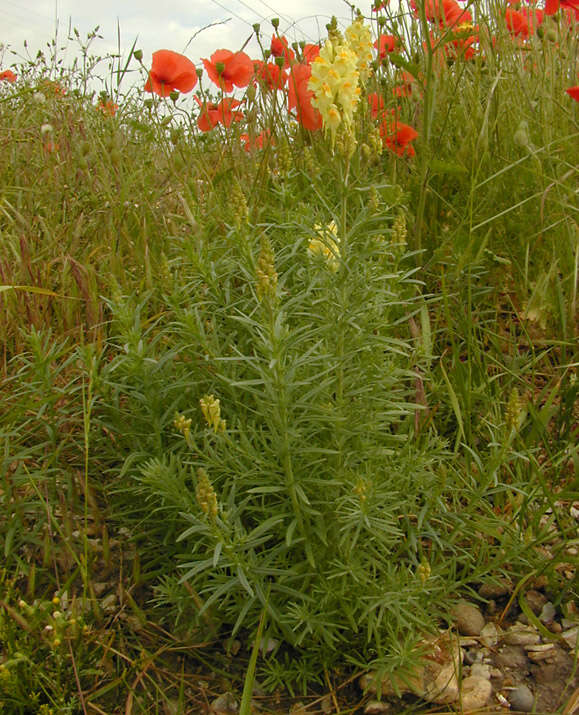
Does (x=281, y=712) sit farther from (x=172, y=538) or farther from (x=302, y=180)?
(x=302, y=180)

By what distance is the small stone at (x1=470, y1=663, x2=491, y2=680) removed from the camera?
57.1 inches

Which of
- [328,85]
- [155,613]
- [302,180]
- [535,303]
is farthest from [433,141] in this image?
[155,613]

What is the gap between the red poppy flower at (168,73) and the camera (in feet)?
9.43

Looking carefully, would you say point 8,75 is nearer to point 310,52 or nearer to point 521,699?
point 310,52

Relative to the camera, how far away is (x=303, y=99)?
234 centimetres

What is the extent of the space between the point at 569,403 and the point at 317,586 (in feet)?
3.02

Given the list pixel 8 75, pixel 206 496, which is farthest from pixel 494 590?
pixel 8 75

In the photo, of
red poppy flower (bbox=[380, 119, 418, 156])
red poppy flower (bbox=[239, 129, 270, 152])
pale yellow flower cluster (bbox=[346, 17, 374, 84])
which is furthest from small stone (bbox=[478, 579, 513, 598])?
red poppy flower (bbox=[239, 129, 270, 152])

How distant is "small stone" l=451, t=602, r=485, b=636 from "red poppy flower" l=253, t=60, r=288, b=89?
75.6 inches

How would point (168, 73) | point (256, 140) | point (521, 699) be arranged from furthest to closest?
point (168, 73), point (256, 140), point (521, 699)

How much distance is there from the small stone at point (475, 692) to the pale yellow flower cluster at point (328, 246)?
0.91 metres

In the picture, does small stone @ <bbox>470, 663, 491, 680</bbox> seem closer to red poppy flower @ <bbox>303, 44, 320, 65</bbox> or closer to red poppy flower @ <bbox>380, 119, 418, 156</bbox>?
red poppy flower @ <bbox>380, 119, 418, 156</bbox>

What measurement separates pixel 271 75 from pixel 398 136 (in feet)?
2.12

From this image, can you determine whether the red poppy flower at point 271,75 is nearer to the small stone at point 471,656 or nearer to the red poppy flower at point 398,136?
the red poppy flower at point 398,136
